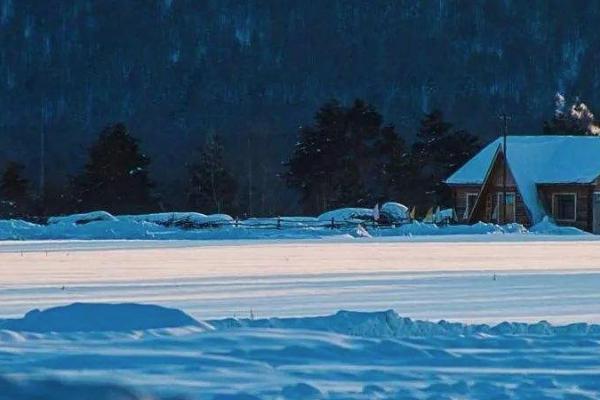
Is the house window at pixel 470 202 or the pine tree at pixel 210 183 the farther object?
the pine tree at pixel 210 183

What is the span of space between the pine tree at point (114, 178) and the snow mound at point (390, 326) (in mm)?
67781

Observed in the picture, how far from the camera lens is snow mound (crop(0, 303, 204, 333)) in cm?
1282

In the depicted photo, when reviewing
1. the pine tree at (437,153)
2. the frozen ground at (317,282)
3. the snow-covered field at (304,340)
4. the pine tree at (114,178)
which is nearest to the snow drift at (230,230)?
the pine tree at (114,178)

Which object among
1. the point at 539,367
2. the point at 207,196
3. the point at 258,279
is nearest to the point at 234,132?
the point at 207,196

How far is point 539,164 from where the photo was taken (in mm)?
64500

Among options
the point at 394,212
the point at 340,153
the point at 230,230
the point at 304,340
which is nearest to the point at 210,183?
the point at 340,153

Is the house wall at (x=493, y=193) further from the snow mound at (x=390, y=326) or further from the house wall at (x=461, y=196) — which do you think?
the snow mound at (x=390, y=326)

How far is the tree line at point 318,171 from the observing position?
265 feet

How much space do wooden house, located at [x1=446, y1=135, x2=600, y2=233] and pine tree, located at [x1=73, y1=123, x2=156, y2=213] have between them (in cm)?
2428

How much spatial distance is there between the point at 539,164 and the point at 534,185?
1868 millimetres

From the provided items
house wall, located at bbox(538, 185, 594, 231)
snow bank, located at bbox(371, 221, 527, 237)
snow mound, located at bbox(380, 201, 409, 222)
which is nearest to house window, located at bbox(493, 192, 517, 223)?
house wall, located at bbox(538, 185, 594, 231)

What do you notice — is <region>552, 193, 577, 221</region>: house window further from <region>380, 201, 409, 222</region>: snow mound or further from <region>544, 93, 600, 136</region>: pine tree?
<region>544, 93, 600, 136</region>: pine tree

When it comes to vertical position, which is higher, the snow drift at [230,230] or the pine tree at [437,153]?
the pine tree at [437,153]

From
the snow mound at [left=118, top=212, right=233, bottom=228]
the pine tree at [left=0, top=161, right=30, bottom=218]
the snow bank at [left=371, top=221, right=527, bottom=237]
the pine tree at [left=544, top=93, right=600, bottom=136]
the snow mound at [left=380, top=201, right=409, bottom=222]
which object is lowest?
the snow bank at [left=371, top=221, right=527, bottom=237]
